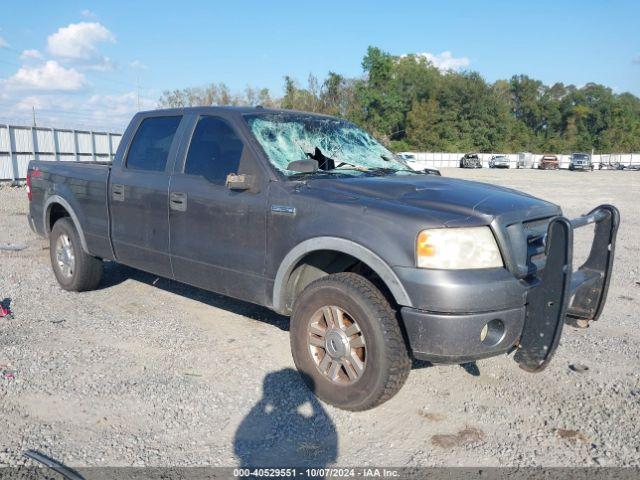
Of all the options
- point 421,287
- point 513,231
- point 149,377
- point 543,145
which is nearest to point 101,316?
point 149,377

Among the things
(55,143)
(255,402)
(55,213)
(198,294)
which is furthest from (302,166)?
(55,143)

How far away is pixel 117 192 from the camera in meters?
5.13

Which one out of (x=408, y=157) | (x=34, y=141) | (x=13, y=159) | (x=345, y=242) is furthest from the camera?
(x=408, y=157)

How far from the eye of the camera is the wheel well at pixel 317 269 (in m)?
3.74

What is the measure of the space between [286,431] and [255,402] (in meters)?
0.41

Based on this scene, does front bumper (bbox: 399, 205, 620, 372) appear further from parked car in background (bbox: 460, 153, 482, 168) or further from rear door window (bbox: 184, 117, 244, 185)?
parked car in background (bbox: 460, 153, 482, 168)

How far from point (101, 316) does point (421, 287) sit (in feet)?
11.5

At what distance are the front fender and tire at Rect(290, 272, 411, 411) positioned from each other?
16cm

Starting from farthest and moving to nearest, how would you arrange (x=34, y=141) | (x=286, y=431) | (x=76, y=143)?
(x=76, y=143), (x=34, y=141), (x=286, y=431)

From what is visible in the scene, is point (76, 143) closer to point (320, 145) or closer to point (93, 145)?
point (93, 145)

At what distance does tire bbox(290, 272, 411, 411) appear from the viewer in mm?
3264

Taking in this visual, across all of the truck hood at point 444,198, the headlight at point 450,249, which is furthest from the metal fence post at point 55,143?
the headlight at point 450,249

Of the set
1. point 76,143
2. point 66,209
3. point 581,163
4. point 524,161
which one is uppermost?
point 76,143

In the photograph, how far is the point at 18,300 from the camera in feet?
18.9
